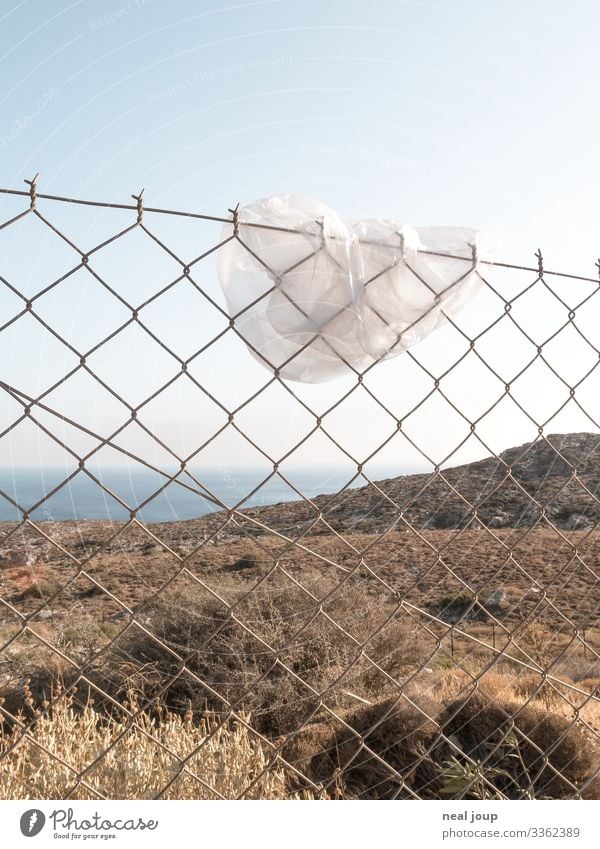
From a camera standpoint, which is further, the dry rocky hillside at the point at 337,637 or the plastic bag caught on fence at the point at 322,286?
the dry rocky hillside at the point at 337,637

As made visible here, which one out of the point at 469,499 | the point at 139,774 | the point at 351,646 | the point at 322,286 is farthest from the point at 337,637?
the point at 322,286

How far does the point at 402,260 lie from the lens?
141 centimetres

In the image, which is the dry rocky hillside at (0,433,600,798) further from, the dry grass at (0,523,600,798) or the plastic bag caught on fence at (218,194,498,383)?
the plastic bag caught on fence at (218,194,498,383)

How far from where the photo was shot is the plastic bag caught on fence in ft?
4.23

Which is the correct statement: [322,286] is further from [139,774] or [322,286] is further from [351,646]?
[351,646]

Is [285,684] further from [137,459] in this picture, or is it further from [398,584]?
[137,459]

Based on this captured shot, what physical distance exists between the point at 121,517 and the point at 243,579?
15.8 ft

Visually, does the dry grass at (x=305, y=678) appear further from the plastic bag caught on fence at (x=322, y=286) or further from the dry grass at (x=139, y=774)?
the plastic bag caught on fence at (x=322, y=286)

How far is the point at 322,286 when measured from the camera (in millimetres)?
1322

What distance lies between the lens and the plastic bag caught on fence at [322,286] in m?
1.29

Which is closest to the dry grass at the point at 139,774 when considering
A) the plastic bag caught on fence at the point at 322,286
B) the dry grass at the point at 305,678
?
the dry grass at the point at 305,678
